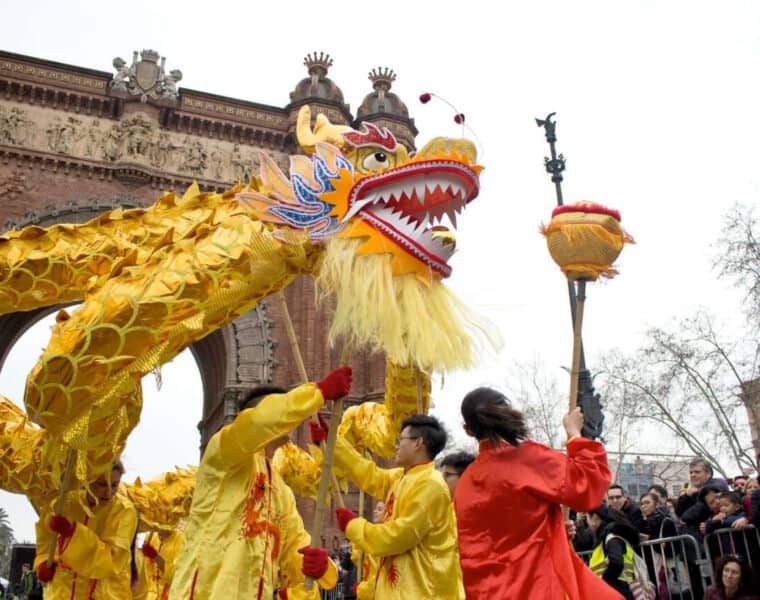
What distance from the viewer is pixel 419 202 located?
4.23m

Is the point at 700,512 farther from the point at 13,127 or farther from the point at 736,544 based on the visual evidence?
the point at 13,127

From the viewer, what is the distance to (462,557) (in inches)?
130

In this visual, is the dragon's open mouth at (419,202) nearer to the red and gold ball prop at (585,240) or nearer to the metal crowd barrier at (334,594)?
the red and gold ball prop at (585,240)

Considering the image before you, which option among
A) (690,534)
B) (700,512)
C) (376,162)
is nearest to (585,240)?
(376,162)

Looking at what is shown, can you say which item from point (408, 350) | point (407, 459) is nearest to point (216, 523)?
point (407, 459)

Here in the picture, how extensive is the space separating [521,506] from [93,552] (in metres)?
2.91

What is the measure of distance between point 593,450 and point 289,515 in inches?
79.2

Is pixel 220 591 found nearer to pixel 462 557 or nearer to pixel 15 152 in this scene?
pixel 462 557

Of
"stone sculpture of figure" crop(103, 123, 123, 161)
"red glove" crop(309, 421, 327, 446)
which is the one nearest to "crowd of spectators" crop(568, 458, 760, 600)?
"red glove" crop(309, 421, 327, 446)

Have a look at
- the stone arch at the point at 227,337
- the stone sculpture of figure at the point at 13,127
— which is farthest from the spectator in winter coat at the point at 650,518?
the stone sculpture of figure at the point at 13,127

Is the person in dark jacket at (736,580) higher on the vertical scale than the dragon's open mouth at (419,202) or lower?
lower

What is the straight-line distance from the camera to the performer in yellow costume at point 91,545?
4484 mm

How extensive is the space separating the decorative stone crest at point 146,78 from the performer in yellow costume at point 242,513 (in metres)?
16.8

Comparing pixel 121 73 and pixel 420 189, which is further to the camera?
pixel 121 73
